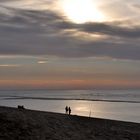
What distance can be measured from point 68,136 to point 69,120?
519 centimetres

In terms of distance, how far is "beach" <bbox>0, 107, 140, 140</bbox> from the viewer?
2394 centimetres

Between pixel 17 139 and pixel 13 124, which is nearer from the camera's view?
pixel 17 139

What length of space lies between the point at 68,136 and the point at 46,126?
1.99 meters

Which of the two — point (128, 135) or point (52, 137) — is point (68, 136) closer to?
point (52, 137)

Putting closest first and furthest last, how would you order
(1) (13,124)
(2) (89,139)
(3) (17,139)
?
1. (3) (17,139)
2. (1) (13,124)
3. (2) (89,139)

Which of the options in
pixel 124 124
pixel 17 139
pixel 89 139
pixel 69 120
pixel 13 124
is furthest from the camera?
pixel 124 124

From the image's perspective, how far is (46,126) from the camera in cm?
2691

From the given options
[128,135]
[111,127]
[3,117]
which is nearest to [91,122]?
[111,127]

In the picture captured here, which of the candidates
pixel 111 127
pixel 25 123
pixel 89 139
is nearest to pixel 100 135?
pixel 89 139

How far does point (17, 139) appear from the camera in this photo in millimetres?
22688

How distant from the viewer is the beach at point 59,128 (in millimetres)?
23938

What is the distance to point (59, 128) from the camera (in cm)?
2747

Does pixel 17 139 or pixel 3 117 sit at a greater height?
pixel 3 117

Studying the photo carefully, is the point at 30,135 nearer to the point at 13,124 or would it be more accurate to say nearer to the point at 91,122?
the point at 13,124
